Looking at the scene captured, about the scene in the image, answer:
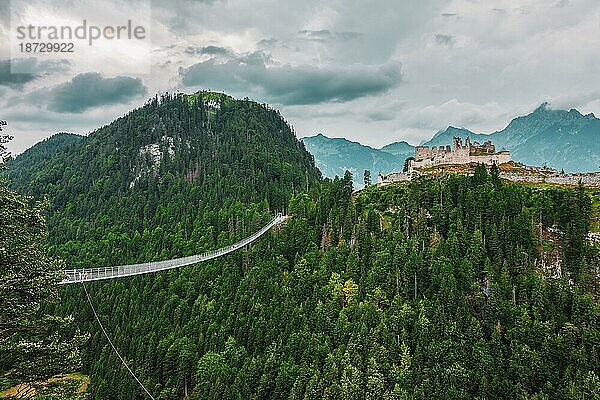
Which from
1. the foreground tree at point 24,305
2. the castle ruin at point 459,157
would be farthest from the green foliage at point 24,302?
the castle ruin at point 459,157

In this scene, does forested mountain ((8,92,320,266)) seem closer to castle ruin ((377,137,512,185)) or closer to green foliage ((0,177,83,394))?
castle ruin ((377,137,512,185))

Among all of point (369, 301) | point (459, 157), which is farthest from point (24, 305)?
point (459, 157)

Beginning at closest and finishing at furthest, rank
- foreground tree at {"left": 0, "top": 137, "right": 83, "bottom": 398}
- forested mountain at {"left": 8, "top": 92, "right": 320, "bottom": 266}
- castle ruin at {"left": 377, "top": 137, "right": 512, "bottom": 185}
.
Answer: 1. foreground tree at {"left": 0, "top": 137, "right": 83, "bottom": 398}
2. castle ruin at {"left": 377, "top": 137, "right": 512, "bottom": 185}
3. forested mountain at {"left": 8, "top": 92, "right": 320, "bottom": 266}

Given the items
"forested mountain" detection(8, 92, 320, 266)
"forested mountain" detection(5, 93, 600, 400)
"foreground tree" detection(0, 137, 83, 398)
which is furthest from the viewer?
"forested mountain" detection(8, 92, 320, 266)

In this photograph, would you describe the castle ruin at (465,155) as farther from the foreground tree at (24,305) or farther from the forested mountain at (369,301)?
the foreground tree at (24,305)

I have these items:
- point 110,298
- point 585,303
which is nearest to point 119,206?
point 110,298

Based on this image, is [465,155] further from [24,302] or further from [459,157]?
[24,302]

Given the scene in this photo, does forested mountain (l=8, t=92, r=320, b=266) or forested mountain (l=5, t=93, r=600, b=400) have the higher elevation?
forested mountain (l=8, t=92, r=320, b=266)

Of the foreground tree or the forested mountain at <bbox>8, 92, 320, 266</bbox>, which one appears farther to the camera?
the forested mountain at <bbox>8, 92, 320, 266</bbox>

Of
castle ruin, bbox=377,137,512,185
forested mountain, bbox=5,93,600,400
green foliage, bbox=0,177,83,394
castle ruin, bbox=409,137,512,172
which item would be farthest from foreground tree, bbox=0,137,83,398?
castle ruin, bbox=409,137,512,172

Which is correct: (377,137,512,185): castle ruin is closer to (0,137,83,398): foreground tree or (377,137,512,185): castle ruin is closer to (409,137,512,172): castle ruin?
(409,137,512,172): castle ruin
